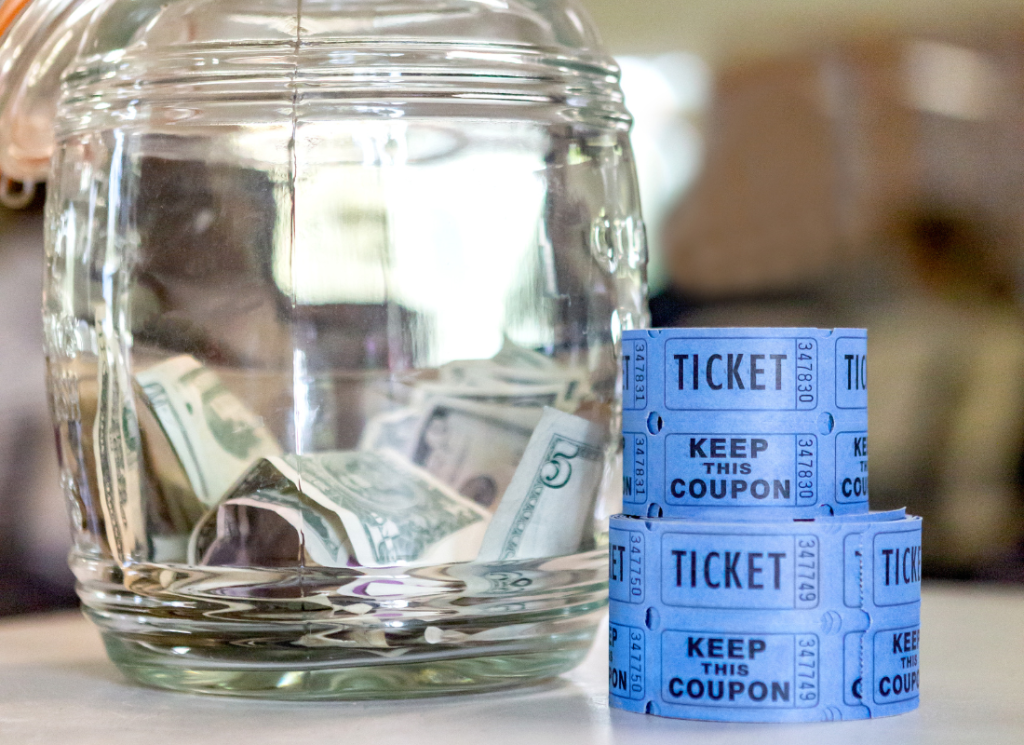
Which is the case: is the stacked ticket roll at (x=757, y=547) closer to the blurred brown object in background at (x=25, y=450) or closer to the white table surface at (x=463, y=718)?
the white table surface at (x=463, y=718)

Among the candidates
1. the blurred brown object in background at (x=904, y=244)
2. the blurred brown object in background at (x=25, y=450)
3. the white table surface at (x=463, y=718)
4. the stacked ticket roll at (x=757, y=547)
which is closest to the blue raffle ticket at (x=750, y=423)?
the stacked ticket roll at (x=757, y=547)

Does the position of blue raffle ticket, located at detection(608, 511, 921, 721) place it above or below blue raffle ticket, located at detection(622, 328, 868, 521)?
below

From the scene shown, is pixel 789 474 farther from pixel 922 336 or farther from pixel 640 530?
pixel 922 336

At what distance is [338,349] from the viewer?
69 centimetres

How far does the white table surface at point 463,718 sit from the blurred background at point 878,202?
71 cm

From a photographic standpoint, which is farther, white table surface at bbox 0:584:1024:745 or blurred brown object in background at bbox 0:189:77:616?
blurred brown object in background at bbox 0:189:77:616

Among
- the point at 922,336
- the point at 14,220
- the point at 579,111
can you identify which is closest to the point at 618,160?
the point at 579,111

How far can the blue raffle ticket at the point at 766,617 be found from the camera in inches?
24.5

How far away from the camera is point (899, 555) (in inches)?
25.8

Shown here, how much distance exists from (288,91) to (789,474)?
0.33 meters

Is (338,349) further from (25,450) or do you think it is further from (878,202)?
(878,202)

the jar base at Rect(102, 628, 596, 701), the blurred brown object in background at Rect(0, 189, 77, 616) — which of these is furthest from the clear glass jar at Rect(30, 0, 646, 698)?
the blurred brown object in background at Rect(0, 189, 77, 616)

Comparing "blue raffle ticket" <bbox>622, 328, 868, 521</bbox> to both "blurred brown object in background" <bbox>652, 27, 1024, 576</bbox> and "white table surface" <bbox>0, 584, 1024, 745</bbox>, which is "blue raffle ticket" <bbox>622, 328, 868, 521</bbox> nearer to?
"white table surface" <bbox>0, 584, 1024, 745</bbox>

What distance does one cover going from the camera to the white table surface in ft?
1.99
